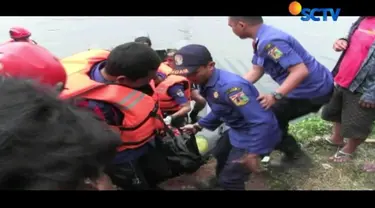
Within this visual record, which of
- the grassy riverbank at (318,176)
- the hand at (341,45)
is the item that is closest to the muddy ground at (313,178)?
the grassy riverbank at (318,176)

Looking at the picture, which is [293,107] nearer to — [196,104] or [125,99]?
[196,104]

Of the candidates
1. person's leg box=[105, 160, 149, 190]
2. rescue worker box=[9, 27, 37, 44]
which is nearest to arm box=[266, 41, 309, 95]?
person's leg box=[105, 160, 149, 190]

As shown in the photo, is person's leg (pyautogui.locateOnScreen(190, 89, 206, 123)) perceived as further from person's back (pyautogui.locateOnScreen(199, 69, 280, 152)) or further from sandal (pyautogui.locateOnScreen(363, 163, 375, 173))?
sandal (pyautogui.locateOnScreen(363, 163, 375, 173))

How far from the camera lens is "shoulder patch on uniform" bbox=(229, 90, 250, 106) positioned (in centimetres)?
201

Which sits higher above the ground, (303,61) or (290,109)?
(303,61)

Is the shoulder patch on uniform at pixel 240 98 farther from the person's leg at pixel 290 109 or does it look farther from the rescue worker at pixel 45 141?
the rescue worker at pixel 45 141

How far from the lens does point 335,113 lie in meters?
2.90

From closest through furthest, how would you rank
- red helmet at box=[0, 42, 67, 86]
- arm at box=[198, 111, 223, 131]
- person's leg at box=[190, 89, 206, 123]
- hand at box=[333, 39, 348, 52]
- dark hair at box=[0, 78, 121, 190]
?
dark hair at box=[0, 78, 121, 190]
red helmet at box=[0, 42, 67, 86]
arm at box=[198, 111, 223, 131]
hand at box=[333, 39, 348, 52]
person's leg at box=[190, 89, 206, 123]

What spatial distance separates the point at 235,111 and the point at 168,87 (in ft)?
1.90

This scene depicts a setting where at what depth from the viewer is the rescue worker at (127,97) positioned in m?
1.77

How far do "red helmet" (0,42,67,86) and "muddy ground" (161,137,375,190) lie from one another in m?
1.17

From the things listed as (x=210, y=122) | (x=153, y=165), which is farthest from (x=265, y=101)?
(x=153, y=165)

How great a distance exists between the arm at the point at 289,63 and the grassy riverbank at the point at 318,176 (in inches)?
27.9

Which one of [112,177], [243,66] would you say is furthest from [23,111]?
[243,66]
